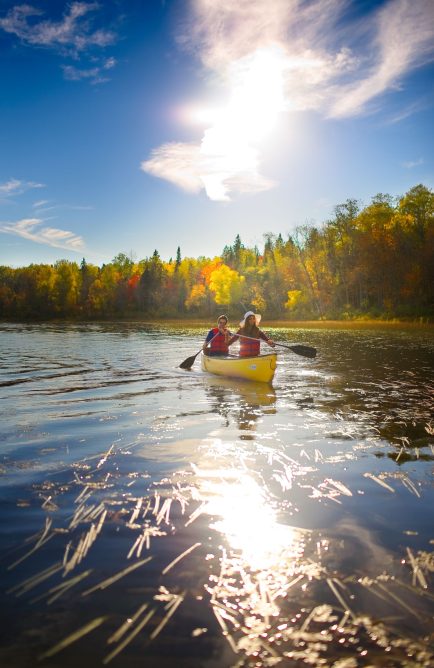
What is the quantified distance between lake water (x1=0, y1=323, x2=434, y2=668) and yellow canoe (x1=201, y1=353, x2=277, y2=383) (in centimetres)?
486

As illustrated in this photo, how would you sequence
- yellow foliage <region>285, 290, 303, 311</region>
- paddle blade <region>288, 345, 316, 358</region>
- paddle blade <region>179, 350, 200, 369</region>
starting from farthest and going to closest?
yellow foliage <region>285, 290, 303, 311</region> < paddle blade <region>179, 350, 200, 369</region> < paddle blade <region>288, 345, 316, 358</region>

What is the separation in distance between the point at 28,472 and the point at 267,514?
133 inches

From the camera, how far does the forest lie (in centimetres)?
6481

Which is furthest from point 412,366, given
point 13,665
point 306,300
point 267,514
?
point 306,300

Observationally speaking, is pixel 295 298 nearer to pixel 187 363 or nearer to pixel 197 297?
pixel 197 297

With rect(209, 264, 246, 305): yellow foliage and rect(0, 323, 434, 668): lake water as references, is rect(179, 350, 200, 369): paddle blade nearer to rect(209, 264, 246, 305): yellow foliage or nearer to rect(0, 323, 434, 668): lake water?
rect(0, 323, 434, 668): lake water

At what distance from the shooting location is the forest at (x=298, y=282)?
6481cm

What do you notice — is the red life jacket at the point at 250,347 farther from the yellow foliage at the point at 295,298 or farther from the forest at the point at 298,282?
the yellow foliage at the point at 295,298

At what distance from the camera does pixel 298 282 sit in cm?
8150

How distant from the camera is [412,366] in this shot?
20.6 metres

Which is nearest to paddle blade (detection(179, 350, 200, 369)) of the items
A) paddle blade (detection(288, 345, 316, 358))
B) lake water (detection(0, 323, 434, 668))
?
paddle blade (detection(288, 345, 316, 358))

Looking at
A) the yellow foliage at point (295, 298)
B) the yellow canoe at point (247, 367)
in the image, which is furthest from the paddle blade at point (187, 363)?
the yellow foliage at point (295, 298)

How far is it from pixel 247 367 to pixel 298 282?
67927 mm

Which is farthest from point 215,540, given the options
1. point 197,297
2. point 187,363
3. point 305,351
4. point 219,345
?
point 197,297
